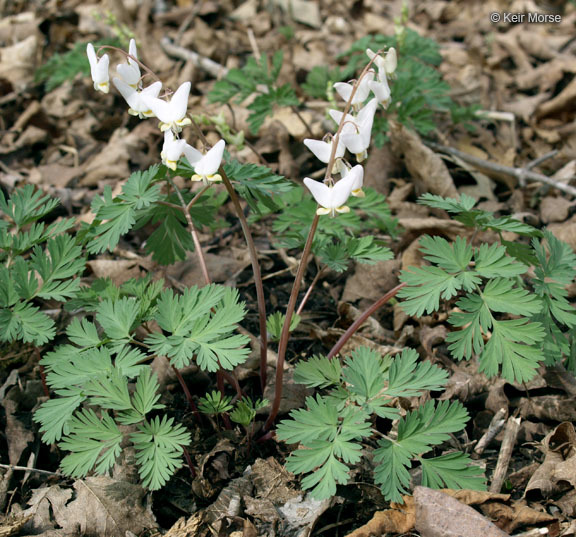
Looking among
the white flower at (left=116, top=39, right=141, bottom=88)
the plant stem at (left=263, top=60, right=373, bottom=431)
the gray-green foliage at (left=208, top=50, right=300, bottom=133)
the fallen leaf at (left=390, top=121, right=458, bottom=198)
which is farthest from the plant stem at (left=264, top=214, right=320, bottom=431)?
the fallen leaf at (left=390, top=121, right=458, bottom=198)

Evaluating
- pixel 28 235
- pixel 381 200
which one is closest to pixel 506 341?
pixel 381 200

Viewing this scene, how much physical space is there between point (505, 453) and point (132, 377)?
5.75 feet

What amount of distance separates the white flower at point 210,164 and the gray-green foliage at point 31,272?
2.65 feet

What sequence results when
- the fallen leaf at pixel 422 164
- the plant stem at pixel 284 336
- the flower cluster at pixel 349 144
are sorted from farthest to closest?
the fallen leaf at pixel 422 164
the plant stem at pixel 284 336
the flower cluster at pixel 349 144

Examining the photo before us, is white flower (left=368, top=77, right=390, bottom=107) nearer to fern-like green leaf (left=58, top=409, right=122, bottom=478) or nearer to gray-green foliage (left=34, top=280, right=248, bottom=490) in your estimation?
gray-green foliage (left=34, top=280, right=248, bottom=490)

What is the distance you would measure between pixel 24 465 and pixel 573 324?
105 inches

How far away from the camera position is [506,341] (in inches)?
87.6

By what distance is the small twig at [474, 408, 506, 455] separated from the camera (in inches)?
102

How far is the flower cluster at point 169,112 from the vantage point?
2.17 m

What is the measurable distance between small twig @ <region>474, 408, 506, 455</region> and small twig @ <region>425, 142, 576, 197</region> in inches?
79.3

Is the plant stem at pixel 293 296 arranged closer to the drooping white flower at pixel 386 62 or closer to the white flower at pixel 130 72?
the drooping white flower at pixel 386 62

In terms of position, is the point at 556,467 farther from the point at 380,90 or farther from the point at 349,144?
the point at 380,90

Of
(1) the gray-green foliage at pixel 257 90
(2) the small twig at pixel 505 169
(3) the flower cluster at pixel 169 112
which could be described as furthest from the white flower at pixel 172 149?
(2) the small twig at pixel 505 169

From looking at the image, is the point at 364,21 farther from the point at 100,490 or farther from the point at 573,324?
the point at 100,490
